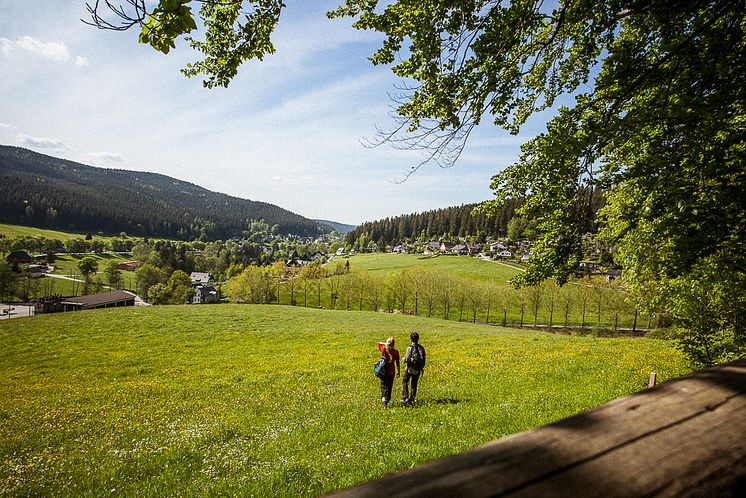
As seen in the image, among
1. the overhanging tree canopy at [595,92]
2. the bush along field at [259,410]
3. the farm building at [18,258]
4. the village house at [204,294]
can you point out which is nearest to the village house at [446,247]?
the village house at [204,294]

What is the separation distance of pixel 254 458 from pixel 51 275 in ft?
620

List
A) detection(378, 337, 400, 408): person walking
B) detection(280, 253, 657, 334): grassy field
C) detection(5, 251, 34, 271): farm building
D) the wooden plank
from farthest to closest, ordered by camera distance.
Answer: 1. detection(5, 251, 34, 271): farm building
2. detection(280, 253, 657, 334): grassy field
3. detection(378, 337, 400, 408): person walking
4. the wooden plank

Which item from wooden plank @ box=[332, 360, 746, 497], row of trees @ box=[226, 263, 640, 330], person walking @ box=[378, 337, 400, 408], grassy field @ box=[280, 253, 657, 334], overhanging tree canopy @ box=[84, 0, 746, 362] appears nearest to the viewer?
wooden plank @ box=[332, 360, 746, 497]

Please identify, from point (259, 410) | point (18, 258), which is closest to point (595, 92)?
point (259, 410)

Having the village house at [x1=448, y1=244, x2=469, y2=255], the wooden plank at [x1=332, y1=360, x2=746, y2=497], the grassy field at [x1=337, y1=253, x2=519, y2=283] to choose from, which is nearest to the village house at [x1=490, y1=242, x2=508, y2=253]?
the village house at [x1=448, y1=244, x2=469, y2=255]

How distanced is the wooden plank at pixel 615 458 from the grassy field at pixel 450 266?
3859 inches

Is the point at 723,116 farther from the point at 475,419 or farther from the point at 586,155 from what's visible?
the point at 475,419

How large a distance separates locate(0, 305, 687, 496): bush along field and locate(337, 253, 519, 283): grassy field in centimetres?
8271

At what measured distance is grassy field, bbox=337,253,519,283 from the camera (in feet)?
353

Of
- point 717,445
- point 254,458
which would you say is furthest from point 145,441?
point 717,445

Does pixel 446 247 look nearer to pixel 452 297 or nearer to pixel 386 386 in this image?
pixel 452 297

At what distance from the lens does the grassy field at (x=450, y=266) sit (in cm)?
10756

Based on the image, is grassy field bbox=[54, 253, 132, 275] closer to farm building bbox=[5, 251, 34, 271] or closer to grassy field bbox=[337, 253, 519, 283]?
farm building bbox=[5, 251, 34, 271]

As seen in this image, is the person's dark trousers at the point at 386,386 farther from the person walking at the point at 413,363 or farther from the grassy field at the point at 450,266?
the grassy field at the point at 450,266
